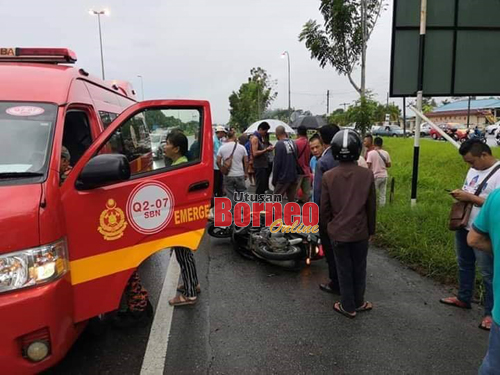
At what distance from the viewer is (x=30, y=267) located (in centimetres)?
209

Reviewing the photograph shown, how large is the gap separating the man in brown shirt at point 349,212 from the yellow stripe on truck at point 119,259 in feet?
4.22

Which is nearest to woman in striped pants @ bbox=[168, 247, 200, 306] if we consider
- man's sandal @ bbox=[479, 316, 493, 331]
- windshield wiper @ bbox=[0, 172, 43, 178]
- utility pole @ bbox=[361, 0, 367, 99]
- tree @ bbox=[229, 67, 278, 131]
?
windshield wiper @ bbox=[0, 172, 43, 178]

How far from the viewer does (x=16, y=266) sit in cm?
205

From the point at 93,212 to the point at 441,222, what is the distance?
5.15 meters

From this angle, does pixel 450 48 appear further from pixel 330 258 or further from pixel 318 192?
pixel 330 258

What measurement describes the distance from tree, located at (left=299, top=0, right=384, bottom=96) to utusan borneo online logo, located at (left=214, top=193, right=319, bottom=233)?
876cm

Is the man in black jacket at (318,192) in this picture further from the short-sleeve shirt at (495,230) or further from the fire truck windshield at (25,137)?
the fire truck windshield at (25,137)

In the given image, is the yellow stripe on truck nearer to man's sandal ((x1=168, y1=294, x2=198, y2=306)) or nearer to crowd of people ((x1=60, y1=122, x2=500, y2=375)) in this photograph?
crowd of people ((x1=60, y1=122, x2=500, y2=375))

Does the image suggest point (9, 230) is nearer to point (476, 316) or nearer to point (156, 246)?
point (156, 246)

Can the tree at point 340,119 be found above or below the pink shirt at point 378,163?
above

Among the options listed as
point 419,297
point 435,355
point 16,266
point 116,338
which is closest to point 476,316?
point 419,297

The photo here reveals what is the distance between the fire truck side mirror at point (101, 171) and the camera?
238 centimetres

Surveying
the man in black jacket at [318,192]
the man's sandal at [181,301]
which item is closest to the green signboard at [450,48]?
the man in black jacket at [318,192]

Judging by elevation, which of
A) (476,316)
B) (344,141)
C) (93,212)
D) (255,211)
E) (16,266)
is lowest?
(476,316)
